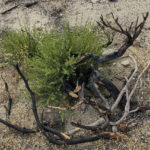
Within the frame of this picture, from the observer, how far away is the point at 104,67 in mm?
2662

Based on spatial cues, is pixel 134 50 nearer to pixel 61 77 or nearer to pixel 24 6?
pixel 61 77

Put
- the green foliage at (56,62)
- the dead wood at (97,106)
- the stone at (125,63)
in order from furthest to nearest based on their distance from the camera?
the stone at (125,63) < the green foliage at (56,62) < the dead wood at (97,106)

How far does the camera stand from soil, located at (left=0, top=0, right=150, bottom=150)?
2.13m

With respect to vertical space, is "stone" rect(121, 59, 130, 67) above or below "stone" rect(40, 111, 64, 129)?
above

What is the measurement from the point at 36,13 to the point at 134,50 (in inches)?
66.9

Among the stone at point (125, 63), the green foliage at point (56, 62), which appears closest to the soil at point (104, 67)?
the stone at point (125, 63)

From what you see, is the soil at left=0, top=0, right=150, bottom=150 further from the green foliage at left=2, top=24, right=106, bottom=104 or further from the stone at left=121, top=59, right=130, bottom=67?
the green foliage at left=2, top=24, right=106, bottom=104

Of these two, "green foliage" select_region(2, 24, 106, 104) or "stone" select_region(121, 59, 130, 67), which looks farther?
"stone" select_region(121, 59, 130, 67)

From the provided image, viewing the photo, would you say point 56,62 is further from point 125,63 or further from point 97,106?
point 125,63

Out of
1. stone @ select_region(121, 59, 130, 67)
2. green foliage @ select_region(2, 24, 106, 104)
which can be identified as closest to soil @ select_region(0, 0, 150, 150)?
stone @ select_region(121, 59, 130, 67)

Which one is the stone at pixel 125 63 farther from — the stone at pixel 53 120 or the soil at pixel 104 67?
the stone at pixel 53 120

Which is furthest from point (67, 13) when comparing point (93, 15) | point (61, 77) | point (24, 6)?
point (61, 77)

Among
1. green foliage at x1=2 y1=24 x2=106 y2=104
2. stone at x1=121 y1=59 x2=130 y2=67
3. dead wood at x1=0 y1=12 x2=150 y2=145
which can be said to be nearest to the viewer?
dead wood at x1=0 y1=12 x2=150 y2=145

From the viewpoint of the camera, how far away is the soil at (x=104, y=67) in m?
2.13
